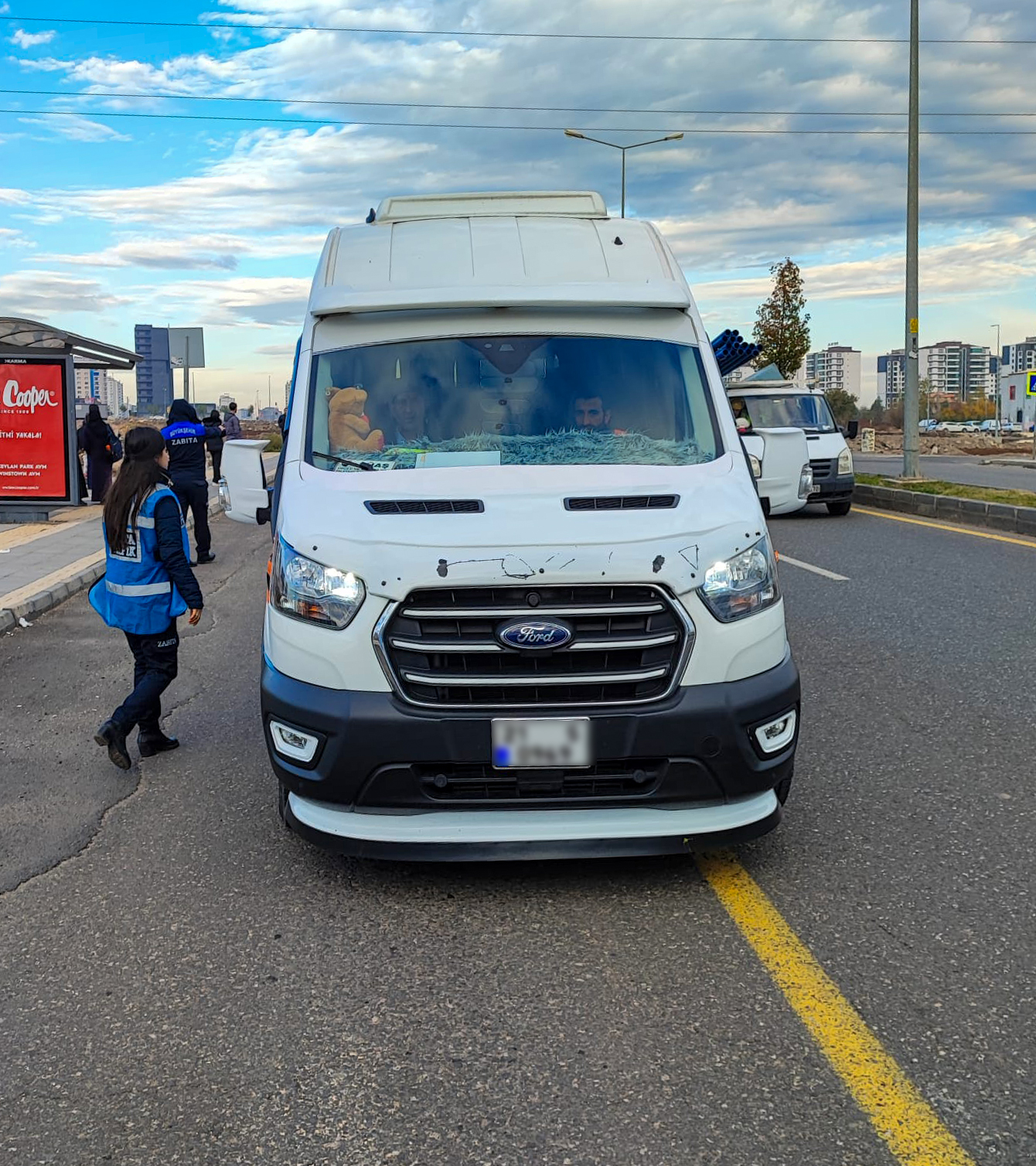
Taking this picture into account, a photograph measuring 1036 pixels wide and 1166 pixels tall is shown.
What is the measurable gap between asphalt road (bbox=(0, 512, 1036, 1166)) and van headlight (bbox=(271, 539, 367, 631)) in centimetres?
99

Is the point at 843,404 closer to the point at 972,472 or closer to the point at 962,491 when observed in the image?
the point at 972,472

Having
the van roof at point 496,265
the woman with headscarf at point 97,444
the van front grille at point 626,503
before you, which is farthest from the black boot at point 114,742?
the woman with headscarf at point 97,444

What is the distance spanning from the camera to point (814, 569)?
1200cm

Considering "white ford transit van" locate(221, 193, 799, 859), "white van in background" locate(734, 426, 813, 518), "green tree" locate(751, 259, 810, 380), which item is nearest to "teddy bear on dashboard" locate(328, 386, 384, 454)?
"white ford transit van" locate(221, 193, 799, 859)

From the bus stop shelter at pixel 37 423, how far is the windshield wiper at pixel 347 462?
1455 cm

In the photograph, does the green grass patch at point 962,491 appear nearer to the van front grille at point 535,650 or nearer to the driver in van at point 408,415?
the driver in van at point 408,415

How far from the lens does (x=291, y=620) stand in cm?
415

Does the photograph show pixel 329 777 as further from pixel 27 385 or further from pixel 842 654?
pixel 27 385

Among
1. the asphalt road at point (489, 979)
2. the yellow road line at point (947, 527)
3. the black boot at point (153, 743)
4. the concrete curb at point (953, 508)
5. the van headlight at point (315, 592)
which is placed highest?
the van headlight at point (315, 592)

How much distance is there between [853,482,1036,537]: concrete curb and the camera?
49.5 feet

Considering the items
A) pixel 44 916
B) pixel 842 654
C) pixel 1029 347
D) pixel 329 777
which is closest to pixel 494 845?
pixel 329 777

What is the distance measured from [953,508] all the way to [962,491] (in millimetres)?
1678

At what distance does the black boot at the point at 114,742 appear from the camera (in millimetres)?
5762

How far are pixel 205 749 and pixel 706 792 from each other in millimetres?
3083
